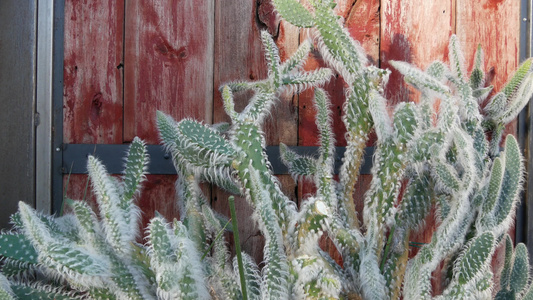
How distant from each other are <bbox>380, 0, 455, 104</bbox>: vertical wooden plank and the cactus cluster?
189 mm

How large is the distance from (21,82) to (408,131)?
913 millimetres

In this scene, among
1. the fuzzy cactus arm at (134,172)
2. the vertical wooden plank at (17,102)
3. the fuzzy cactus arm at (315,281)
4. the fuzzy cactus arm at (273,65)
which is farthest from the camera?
the vertical wooden plank at (17,102)

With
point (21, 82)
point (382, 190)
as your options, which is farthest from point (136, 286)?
point (21, 82)

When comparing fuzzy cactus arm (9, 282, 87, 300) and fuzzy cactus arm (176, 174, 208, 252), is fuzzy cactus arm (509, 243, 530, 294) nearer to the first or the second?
fuzzy cactus arm (176, 174, 208, 252)

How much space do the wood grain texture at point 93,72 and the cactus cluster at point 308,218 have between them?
0.23 metres

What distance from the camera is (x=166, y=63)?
3.87 feet

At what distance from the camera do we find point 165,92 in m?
1.17

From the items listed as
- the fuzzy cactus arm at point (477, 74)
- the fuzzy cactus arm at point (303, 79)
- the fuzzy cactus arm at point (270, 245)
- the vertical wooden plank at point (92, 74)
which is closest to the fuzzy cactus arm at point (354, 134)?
the fuzzy cactus arm at point (303, 79)

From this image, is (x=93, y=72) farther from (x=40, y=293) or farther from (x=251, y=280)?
(x=251, y=280)

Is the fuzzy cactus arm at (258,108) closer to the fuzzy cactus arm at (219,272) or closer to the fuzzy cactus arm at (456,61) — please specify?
the fuzzy cactus arm at (219,272)

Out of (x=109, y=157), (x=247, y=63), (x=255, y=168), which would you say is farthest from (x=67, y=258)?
(x=247, y=63)

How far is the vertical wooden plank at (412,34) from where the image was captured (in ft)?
4.16

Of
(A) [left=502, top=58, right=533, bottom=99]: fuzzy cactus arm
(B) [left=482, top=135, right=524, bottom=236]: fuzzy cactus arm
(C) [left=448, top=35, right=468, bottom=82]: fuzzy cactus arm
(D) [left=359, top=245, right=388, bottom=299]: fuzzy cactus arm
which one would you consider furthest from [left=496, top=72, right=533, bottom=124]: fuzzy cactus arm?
(D) [left=359, top=245, right=388, bottom=299]: fuzzy cactus arm

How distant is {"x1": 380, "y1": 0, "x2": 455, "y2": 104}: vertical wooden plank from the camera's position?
1.27m
